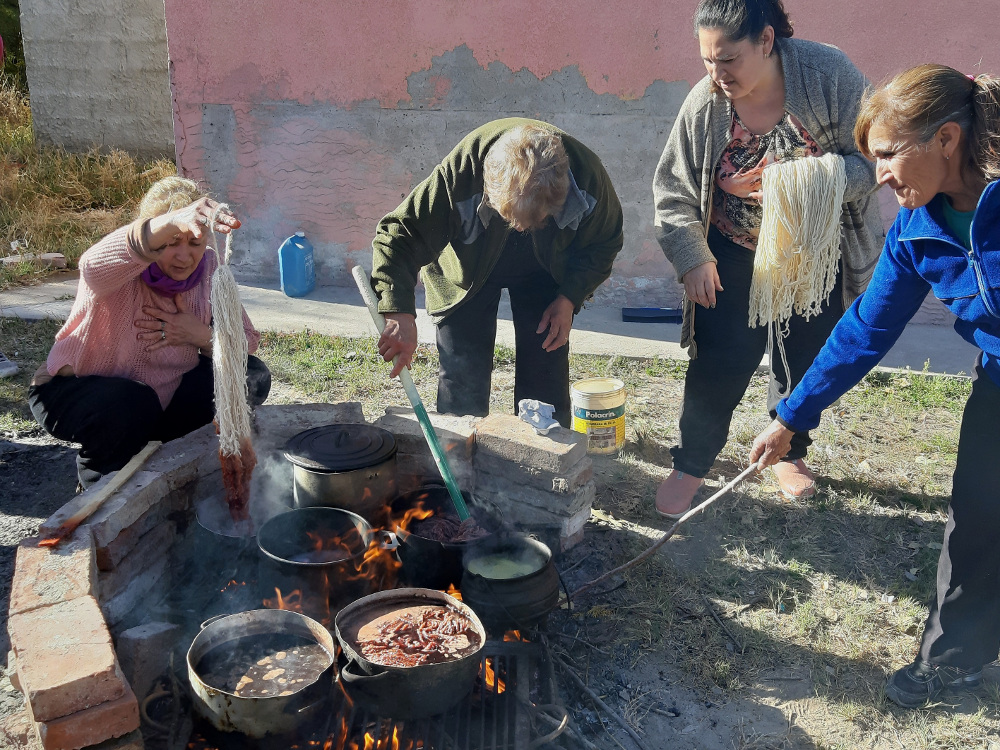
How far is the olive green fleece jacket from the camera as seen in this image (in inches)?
137

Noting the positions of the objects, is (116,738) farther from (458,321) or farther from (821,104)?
(821,104)

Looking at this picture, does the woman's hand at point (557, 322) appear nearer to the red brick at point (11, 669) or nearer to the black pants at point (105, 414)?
the black pants at point (105, 414)

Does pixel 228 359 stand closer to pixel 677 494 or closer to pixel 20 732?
pixel 20 732

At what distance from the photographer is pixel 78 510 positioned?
9.29ft

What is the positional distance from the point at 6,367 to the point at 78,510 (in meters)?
3.22

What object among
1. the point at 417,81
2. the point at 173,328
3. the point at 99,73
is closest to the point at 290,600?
the point at 173,328

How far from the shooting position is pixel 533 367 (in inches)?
162

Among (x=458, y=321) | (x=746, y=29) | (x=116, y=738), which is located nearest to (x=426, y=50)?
(x=458, y=321)

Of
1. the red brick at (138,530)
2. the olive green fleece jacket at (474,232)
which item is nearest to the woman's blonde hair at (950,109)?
the olive green fleece jacket at (474,232)

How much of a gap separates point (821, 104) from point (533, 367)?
1.74m

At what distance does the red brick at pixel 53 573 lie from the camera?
2.46 metres

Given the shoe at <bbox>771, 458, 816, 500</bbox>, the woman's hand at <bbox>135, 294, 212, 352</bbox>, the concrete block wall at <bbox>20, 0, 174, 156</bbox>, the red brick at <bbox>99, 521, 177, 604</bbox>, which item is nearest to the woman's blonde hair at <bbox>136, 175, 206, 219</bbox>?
the woman's hand at <bbox>135, 294, 212, 352</bbox>

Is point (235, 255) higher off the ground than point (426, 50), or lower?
lower

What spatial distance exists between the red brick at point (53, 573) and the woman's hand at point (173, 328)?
892mm
